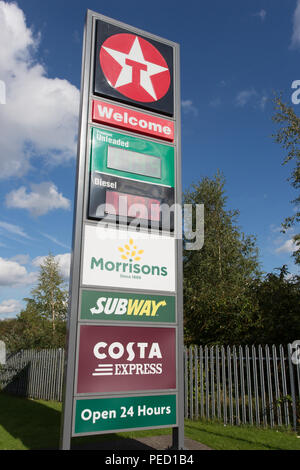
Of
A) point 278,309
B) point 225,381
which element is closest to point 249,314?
point 278,309

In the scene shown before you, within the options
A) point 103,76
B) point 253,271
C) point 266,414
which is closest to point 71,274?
point 103,76

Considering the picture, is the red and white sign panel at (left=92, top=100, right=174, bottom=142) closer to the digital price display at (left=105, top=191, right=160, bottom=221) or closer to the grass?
the digital price display at (left=105, top=191, right=160, bottom=221)

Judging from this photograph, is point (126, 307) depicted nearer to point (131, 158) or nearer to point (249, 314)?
point (131, 158)

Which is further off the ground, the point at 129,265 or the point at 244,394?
the point at 129,265

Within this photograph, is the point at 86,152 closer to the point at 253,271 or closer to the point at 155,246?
the point at 155,246

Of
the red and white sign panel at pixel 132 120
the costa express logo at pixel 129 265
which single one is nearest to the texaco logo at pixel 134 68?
the red and white sign panel at pixel 132 120

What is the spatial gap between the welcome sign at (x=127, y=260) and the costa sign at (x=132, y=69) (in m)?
2.75

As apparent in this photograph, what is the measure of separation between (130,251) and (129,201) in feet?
2.91

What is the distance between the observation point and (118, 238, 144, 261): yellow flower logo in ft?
19.8

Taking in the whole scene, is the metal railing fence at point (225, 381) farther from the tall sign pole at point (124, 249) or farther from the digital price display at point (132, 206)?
the digital price display at point (132, 206)

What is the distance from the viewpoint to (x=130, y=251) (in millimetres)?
6109

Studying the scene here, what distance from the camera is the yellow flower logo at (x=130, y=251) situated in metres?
6.04

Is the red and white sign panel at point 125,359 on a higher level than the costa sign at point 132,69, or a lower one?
lower

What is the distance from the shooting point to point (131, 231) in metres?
6.20
